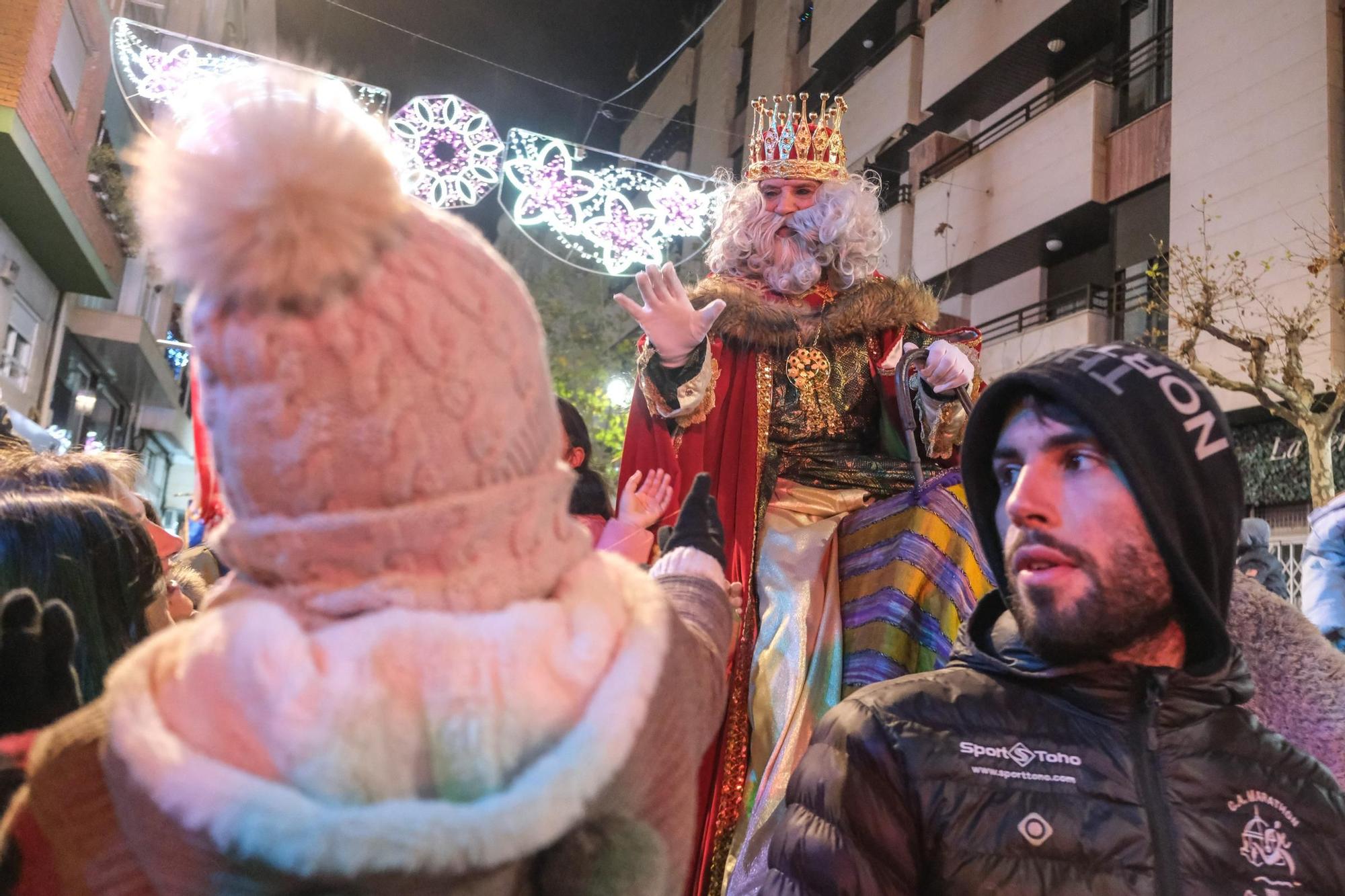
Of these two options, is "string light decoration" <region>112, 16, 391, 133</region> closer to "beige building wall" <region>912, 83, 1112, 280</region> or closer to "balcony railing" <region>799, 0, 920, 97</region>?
"beige building wall" <region>912, 83, 1112, 280</region>

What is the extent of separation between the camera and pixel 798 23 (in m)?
21.2

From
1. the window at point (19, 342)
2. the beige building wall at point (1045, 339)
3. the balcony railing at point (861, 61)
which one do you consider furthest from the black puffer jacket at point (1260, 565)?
the balcony railing at point (861, 61)

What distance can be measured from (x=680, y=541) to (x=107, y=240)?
54.8 feet

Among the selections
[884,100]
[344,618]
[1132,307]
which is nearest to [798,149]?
[344,618]

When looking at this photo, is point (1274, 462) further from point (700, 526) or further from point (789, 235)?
point (700, 526)

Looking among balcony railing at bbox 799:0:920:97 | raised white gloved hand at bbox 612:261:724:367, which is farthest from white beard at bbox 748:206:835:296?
balcony railing at bbox 799:0:920:97

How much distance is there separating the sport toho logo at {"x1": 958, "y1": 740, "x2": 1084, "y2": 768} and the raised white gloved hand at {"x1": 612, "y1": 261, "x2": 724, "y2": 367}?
196 centimetres

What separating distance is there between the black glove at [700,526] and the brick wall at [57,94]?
38.3 ft

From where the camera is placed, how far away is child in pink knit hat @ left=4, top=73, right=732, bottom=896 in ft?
3.49

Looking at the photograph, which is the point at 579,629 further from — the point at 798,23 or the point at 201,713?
the point at 798,23

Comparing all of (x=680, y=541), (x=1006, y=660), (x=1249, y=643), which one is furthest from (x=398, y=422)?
(x=1249, y=643)

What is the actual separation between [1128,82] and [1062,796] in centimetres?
1458

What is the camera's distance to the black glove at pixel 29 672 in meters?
1.67

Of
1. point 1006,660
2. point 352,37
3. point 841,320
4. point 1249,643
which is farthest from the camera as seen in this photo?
point 352,37
